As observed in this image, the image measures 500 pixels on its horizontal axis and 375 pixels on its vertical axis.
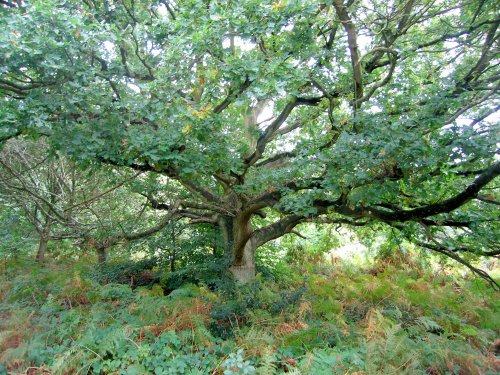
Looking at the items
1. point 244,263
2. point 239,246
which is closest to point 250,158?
point 239,246

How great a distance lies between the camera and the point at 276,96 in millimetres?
5223

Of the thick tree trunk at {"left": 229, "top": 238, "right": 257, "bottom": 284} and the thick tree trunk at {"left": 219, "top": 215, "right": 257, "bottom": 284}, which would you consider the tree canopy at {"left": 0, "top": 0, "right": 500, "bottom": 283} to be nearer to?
the thick tree trunk at {"left": 219, "top": 215, "right": 257, "bottom": 284}

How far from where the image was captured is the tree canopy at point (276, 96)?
4070 millimetres

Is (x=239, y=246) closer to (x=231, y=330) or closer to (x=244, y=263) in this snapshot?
(x=244, y=263)

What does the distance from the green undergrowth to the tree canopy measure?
1.66m

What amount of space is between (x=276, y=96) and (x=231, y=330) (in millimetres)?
3597

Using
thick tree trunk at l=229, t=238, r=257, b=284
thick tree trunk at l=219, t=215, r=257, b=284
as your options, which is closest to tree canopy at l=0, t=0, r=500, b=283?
thick tree trunk at l=219, t=215, r=257, b=284

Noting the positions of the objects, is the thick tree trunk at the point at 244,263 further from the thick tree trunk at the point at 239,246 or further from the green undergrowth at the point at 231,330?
the green undergrowth at the point at 231,330

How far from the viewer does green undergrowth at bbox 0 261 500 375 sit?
399 centimetres

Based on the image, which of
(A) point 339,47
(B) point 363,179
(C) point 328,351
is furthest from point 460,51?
(C) point 328,351

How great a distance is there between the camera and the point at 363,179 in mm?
4355

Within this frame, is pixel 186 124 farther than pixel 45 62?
Yes

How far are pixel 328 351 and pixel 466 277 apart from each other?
8255mm

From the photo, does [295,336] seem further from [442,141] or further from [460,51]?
[460,51]
